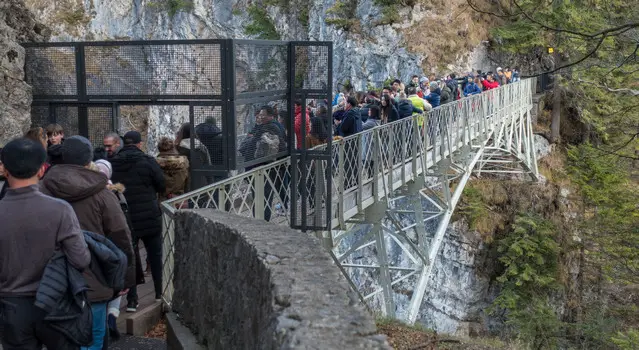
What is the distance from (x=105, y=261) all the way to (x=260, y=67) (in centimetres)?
432

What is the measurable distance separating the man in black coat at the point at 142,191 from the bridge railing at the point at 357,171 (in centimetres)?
32

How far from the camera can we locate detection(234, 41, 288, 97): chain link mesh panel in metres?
7.75

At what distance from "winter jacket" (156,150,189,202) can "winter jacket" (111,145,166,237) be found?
111cm

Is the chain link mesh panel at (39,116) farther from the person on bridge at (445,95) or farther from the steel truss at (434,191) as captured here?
the person on bridge at (445,95)

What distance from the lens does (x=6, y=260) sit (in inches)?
147

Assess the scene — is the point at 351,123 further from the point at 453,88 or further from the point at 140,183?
the point at 453,88

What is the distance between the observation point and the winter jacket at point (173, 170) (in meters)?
7.75

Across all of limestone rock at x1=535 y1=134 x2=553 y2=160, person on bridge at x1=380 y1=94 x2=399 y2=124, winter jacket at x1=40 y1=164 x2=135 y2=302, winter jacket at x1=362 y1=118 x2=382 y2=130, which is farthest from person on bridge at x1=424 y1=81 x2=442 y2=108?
limestone rock at x1=535 y1=134 x2=553 y2=160

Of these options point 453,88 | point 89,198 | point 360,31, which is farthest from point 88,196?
point 360,31

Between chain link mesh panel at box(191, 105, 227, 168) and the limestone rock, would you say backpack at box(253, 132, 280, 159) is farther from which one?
the limestone rock

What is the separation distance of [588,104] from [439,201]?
13.4 metres

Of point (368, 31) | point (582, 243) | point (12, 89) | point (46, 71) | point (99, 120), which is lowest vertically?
point (582, 243)

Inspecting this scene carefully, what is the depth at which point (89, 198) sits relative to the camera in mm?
4766

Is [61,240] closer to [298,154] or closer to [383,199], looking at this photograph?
[298,154]
